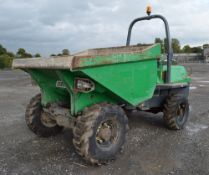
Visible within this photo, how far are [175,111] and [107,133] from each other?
186cm

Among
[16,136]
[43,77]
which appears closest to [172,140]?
[43,77]

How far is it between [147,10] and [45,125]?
288cm

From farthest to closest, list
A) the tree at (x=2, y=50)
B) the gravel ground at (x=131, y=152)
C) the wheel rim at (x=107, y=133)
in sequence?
the tree at (x=2, y=50) < the wheel rim at (x=107, y=133) < the gravel ground at (x=131, y=152)

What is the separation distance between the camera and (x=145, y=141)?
4.80 m

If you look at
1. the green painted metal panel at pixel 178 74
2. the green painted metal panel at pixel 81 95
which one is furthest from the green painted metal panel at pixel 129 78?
the green painted metal panel at pixel 178 74

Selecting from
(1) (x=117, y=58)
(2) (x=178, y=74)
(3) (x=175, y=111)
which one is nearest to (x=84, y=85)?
(1) (x=117, y=58)

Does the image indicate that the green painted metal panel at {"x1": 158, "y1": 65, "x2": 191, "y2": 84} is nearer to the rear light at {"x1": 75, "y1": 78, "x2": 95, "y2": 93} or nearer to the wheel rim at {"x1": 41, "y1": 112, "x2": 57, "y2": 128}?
the rear light at {"x1": 75, "y1": 78, "x2": 95, "y2": 93}

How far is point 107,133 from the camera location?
390cm

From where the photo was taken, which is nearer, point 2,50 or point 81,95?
point 81,95

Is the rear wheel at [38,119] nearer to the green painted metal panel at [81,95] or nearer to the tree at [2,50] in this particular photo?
Result: the green painted metal panel at [81,95]

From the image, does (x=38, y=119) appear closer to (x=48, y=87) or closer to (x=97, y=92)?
(x=48, y=87)

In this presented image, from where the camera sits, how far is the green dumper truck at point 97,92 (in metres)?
3.54

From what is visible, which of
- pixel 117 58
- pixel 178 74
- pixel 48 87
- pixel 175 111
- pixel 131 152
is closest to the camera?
pixel 117 58

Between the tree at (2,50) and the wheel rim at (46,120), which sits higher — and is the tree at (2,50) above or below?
above
